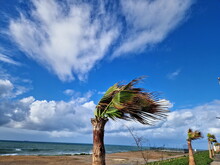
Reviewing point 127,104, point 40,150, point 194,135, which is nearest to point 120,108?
point 127,104

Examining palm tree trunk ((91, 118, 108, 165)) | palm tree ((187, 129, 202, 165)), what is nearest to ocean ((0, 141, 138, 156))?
palm tree ((187, 129, 202, 165))

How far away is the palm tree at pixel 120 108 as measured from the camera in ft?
9.23

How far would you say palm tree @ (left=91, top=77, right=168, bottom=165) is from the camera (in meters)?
2.81

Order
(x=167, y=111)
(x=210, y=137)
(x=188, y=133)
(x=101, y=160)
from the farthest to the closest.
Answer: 1. (x=210, y=137)
2. (x=188, y=133)
3. (x=167, y=111)
4. (x=101, y=160)

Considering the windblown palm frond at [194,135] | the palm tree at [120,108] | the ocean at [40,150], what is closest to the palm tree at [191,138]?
the windblown palm frond at [194,135]

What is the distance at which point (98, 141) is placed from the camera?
2799 mm

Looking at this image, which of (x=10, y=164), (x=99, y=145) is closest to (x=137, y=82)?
(x=99, y=145)

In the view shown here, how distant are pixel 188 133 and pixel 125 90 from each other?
10.4 m

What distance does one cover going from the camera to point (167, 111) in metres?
A: 2.90

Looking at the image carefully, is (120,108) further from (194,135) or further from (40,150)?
(40,150)

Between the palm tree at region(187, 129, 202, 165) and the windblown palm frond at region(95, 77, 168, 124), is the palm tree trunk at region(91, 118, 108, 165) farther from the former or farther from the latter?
the palm tree at region(187, 129, 202, 165)

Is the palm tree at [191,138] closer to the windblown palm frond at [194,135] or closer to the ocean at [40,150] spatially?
the windblown palm frond at [194,135]

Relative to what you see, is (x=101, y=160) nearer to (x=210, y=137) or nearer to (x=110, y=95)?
(x=110, y=95)

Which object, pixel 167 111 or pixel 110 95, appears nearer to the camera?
pixel 167 111
